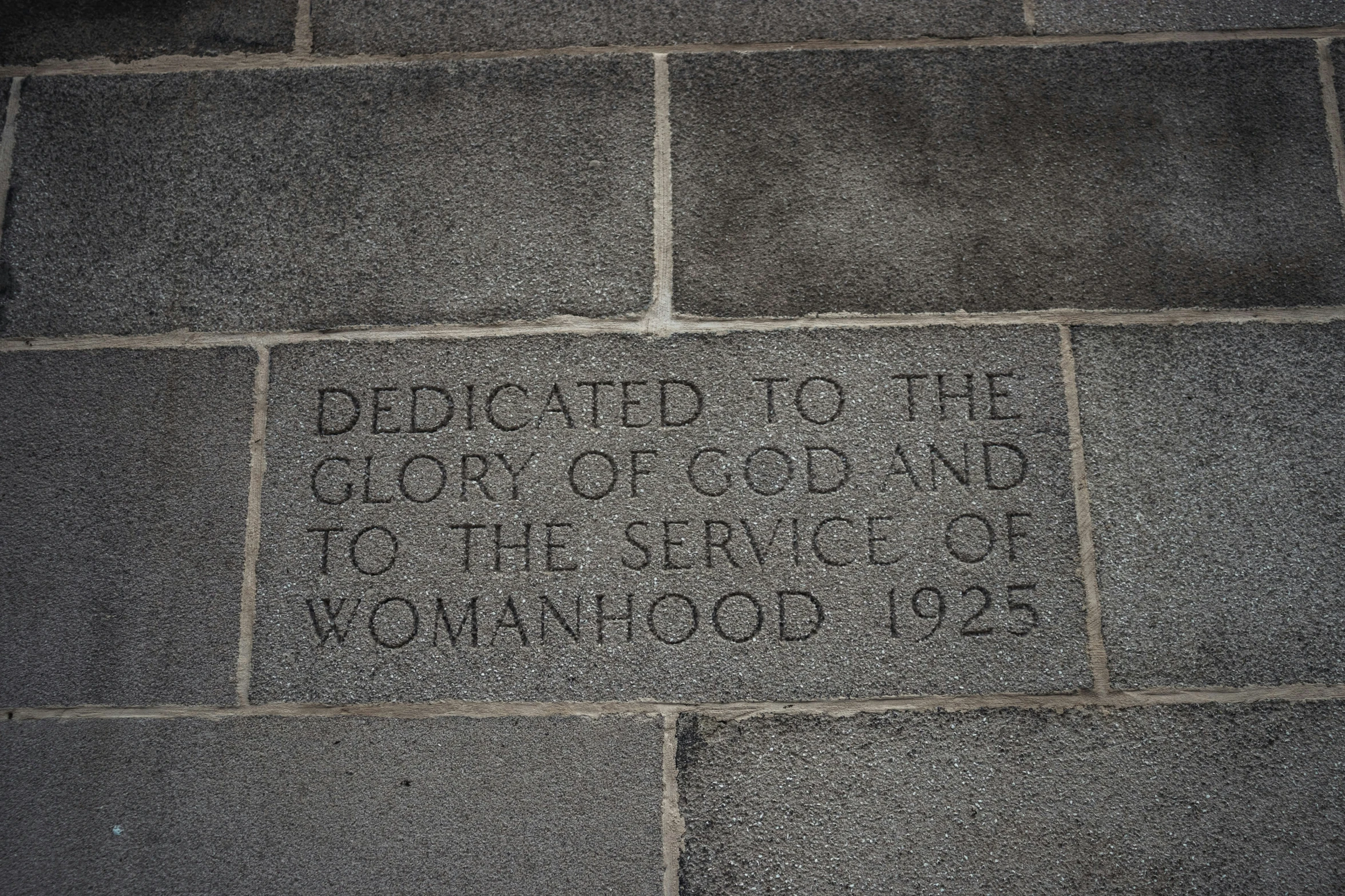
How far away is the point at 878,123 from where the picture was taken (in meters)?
2.61

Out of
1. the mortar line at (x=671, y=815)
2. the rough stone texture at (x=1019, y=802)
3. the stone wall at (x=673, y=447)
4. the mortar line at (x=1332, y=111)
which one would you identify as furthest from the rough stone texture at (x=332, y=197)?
the mortar line at (x=1332, y=111)

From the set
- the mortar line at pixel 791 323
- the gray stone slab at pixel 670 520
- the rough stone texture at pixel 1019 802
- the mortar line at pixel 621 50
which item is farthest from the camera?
the mortar line at pixel 621 50

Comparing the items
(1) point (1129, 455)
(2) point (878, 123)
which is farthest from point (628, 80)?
(1) point (1129, 455)

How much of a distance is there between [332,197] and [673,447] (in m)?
1.26

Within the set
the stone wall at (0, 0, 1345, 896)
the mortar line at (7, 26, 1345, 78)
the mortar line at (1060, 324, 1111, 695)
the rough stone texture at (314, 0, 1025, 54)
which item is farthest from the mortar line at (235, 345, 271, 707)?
the mortar line at (1060, 324, 1111, 695)

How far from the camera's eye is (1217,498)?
2393mm

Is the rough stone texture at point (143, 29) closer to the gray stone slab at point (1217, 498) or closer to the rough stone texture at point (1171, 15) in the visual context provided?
the rough stone texture at point (1171, 15)

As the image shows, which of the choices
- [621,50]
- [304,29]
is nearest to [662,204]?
[621,50]

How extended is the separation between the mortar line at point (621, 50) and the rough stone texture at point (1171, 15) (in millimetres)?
16

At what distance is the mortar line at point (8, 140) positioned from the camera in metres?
2.64

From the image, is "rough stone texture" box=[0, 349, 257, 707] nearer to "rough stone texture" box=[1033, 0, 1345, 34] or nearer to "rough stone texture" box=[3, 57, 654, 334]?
"rough stone texture" box=[3, 57, 654, 334]

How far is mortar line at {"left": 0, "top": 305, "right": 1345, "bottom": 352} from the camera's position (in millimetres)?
2482

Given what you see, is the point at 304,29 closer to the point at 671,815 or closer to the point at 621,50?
the point at 621,50

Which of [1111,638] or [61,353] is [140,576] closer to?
[61,353]
